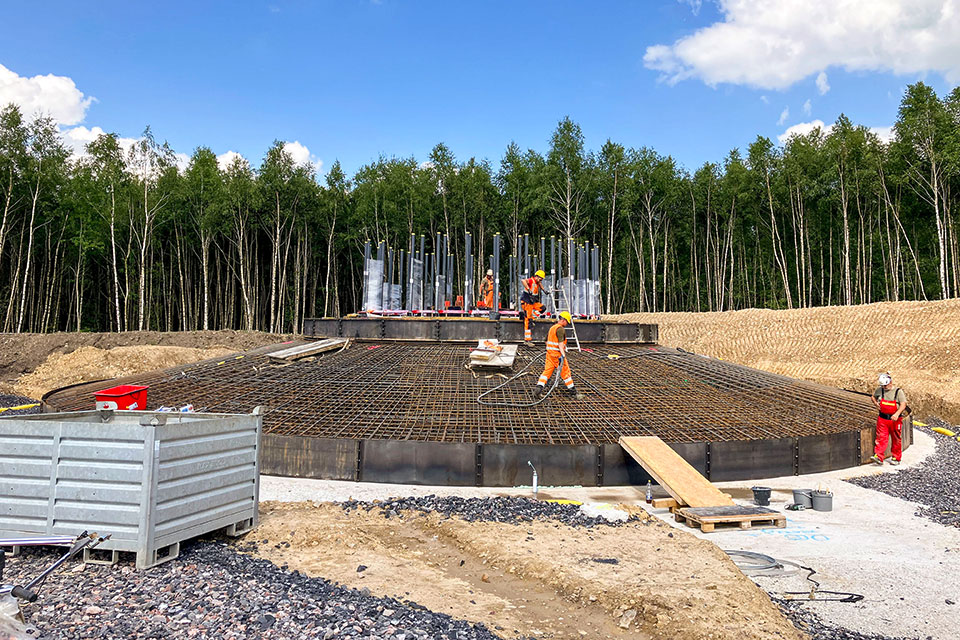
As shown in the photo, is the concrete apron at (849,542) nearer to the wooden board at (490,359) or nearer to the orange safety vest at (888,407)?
the orange safety vest at (888,407)

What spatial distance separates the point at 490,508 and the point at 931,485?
30.2ft

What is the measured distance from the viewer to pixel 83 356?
28109 mm

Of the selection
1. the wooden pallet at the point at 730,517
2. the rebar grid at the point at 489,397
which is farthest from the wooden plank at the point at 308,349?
the wooden pallet at the point at 730,517

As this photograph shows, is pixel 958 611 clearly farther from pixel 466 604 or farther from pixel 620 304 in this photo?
pixel 620 304

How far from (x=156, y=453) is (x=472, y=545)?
3.62 meters

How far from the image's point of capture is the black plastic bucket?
912 cm

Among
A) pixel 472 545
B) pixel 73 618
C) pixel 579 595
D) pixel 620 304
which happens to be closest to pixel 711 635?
pixel 579 595

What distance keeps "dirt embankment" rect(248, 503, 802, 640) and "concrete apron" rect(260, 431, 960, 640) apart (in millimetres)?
1000

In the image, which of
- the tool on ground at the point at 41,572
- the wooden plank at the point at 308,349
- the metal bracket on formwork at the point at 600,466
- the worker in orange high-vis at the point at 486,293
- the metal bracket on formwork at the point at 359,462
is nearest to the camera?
the tool on ground at the point at 41,572

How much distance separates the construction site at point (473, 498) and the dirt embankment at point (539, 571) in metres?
0.04

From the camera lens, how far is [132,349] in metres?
28.3

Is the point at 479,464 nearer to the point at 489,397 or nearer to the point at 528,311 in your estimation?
the point at 489,397

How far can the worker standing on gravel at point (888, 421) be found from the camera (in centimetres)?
1266

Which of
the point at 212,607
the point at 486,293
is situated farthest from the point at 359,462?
the point at 486,293
